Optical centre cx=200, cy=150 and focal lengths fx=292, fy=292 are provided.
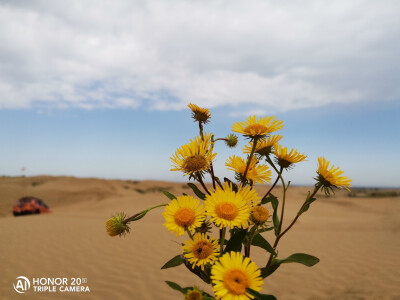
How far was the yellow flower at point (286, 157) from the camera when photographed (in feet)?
3.87

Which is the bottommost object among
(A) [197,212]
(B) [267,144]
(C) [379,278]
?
(C) [379,278]

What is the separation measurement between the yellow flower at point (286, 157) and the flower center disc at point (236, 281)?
50cm

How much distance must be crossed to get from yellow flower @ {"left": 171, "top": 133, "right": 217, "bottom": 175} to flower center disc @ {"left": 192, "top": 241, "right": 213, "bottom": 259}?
249 millimetres

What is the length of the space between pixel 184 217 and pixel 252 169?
354 millimetres

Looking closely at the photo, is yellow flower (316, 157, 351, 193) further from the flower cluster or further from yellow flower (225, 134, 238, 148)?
yellow flower (225, 134, 238, 148)

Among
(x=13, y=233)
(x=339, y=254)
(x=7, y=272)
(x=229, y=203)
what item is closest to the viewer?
(x=229, y=203)

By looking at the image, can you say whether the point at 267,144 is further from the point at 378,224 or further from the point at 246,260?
the point at 378,224

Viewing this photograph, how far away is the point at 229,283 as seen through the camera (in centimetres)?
86

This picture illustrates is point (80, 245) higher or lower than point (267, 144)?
lower

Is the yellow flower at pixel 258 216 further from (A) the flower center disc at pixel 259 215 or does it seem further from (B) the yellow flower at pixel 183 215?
(B) the yellow flower at pixel 183 215

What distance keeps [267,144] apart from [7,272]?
4.63m

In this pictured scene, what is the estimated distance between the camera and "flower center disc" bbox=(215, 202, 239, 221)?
0.97 m

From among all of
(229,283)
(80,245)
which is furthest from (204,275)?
(80,245)

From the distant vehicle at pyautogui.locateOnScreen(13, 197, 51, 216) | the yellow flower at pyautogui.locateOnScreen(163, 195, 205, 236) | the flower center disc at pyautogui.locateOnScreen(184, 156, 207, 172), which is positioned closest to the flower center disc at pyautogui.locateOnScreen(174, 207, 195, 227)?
the yellow flower at pyautogui.locateOnScreen(163, 195, 205, 236)
